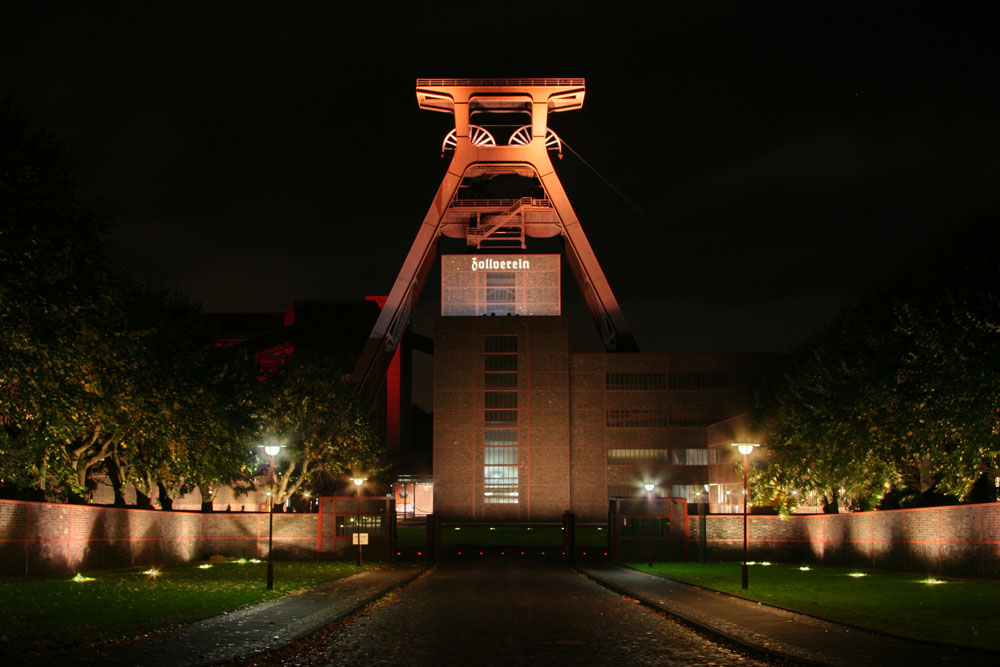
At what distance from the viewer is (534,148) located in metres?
102

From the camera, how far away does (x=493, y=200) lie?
4269 inches

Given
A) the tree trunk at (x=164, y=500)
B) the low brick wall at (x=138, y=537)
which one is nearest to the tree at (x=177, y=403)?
the tree trunk at (x=164, y=500)

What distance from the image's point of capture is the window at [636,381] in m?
98.4

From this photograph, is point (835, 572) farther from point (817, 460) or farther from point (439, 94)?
point (439, 94)

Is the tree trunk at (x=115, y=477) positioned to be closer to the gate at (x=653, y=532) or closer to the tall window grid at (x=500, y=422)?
the gate at (x=653, y=532)

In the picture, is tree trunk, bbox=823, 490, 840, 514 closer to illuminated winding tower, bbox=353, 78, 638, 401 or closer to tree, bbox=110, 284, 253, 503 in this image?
tree, bbox=110, 284, 253, 503

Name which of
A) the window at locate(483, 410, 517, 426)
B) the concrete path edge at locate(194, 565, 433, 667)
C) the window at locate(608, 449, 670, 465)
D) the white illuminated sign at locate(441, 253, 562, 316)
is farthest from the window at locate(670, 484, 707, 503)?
the concrete path edge at locate(194, 565, 433, 667)

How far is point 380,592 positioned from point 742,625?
1095 centimetres

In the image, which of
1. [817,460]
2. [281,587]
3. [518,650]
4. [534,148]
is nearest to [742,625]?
[518,650]

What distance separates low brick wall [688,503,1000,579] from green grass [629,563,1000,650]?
2.98 feet

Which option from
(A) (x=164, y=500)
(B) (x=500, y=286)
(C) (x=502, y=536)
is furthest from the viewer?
(B) (x=500, y=286)

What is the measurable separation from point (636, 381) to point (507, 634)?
3257 inches

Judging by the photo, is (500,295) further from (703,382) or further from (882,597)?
(882,597)

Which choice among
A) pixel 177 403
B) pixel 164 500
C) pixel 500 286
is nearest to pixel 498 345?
pixel 500 286
